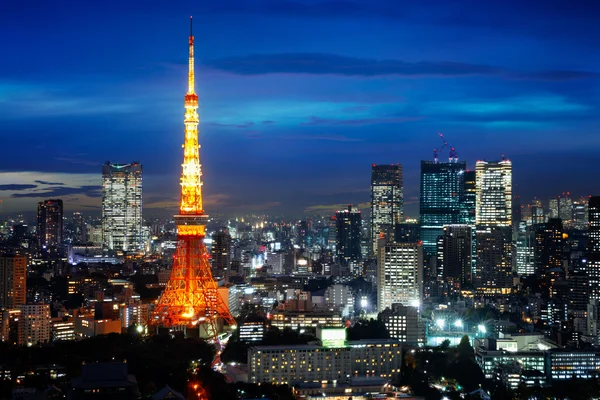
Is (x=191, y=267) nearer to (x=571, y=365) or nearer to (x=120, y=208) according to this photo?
(x=571, y=365)

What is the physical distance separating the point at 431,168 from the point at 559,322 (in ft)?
73.7

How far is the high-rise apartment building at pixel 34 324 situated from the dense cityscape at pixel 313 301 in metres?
0.04

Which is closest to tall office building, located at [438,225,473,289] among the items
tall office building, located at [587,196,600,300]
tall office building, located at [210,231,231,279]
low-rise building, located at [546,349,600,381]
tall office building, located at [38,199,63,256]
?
tall office building, located at [587,196,600,300]

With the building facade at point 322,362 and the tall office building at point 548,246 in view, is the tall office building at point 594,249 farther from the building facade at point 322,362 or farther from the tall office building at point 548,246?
the building facade at point 322,362

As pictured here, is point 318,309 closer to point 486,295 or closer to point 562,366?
point 562,366

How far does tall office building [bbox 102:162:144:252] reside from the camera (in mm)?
48906

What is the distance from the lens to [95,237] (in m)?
50.2

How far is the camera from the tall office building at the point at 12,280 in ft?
85.1

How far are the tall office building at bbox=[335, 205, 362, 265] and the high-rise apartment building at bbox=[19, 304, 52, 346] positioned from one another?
25.3 meters

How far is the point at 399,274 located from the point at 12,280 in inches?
415

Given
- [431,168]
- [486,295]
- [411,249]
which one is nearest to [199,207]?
[411,249]

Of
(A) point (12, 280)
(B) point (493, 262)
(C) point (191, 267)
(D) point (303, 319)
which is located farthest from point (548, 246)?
(A) point (12, 280)

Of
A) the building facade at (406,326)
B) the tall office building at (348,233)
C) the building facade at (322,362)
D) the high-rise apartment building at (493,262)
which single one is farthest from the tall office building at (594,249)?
the tall office building at (348,233)

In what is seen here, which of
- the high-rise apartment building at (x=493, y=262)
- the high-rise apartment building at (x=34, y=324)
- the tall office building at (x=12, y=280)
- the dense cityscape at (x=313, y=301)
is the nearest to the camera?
the dense cityscape at (x=313, y=301)
